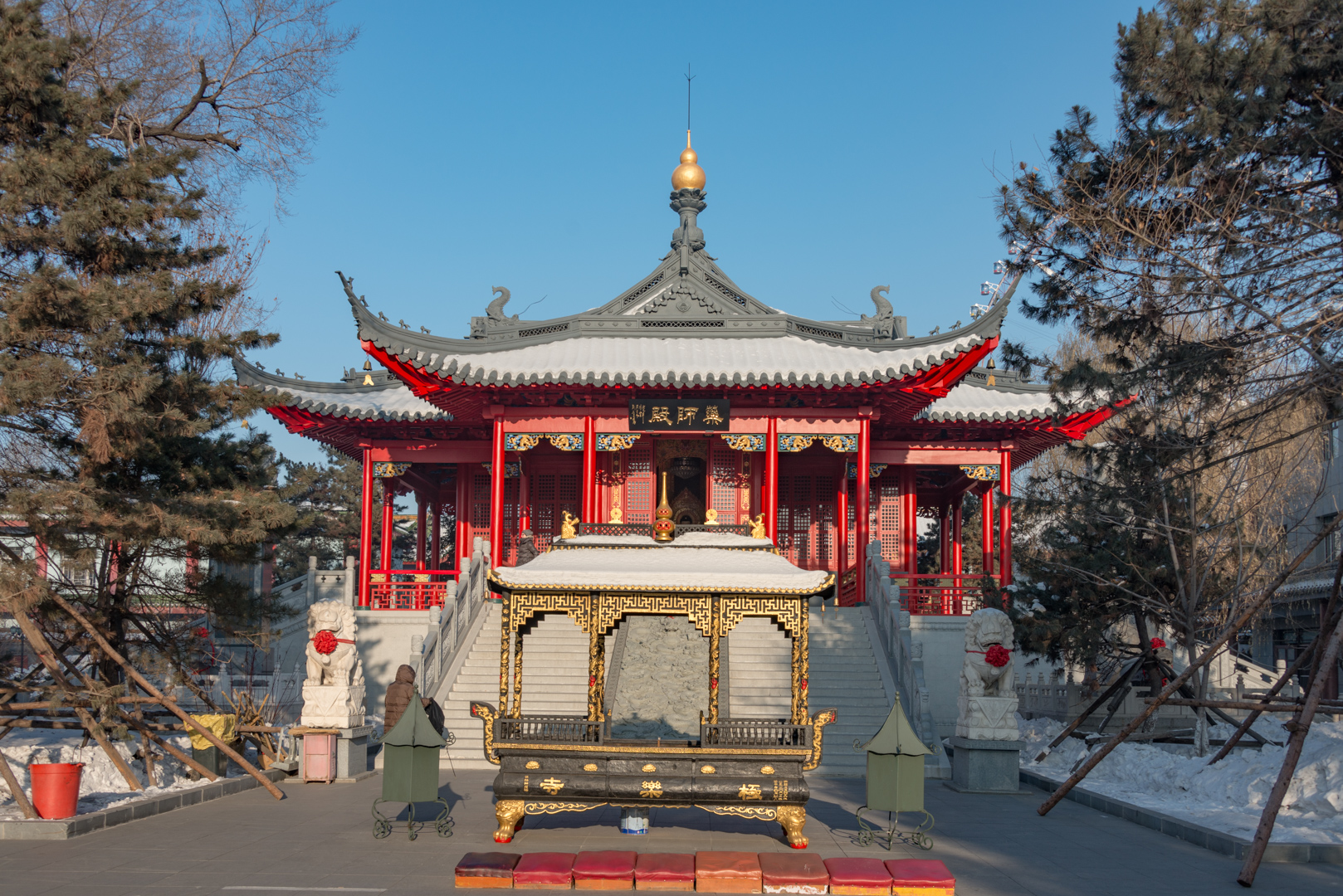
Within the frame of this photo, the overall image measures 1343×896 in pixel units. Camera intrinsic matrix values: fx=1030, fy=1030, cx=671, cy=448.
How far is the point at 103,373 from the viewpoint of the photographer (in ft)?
30.4

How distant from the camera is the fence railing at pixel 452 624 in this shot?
1326 cm

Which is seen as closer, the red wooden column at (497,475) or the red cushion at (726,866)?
the red cushion at (726,866)

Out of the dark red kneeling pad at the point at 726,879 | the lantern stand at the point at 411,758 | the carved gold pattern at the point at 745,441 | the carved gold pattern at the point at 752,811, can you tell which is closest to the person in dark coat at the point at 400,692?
the lantern stand at the point at 411,758

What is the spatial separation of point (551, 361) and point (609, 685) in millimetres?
6707

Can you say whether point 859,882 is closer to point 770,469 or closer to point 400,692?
point 400,692

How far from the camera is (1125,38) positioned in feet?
33.0

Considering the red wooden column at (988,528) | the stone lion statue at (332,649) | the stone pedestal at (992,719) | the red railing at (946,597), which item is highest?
the red wooden column at (988,528)

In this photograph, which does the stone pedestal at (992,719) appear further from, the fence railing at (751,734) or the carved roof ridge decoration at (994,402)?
the carved roof ridge decoration at (994,402)

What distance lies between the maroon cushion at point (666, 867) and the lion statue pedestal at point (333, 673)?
5.43 m

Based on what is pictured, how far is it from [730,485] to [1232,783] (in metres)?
10.4

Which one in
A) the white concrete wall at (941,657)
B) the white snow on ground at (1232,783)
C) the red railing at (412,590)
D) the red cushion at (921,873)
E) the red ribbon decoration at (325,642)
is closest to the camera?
the red cushion at (921,873)

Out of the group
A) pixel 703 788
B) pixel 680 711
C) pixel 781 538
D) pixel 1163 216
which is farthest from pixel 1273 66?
pixel 781 538

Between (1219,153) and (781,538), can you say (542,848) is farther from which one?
(781,538)

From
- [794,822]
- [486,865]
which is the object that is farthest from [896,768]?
[486,865]
